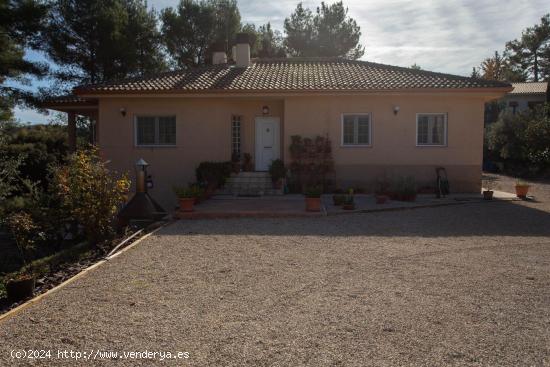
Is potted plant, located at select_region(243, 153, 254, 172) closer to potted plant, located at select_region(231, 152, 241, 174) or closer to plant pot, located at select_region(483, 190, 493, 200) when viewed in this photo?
potted plant, located at select_region(231, 152, 241, 174)

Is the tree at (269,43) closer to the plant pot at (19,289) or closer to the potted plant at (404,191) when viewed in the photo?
the potted plant at (404,191)

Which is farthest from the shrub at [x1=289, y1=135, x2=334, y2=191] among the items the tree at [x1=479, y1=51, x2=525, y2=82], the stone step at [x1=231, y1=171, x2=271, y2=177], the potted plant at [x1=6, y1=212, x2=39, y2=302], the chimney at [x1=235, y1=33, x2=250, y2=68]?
the tree at [x1=479, y1=51, x2=525, y2=82]

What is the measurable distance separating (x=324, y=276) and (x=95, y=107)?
14.8 metres

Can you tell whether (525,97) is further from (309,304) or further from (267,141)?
(309,304)

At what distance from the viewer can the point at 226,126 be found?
608 inches

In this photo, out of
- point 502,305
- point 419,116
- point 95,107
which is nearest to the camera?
point 502,305

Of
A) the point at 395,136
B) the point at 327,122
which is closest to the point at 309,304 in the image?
the point at 327,122

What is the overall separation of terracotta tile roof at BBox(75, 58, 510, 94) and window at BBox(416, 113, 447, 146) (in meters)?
1.14

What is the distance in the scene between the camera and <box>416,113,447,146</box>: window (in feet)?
49.3

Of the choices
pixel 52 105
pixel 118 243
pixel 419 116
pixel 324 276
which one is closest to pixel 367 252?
pixel 324 276

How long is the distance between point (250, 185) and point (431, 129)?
6.50 metres

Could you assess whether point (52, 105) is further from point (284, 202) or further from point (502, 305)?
point (502, 305)

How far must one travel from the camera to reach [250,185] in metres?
15.1

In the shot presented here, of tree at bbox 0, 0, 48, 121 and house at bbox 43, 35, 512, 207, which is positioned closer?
house at bbox 43, 35, 512, 207
